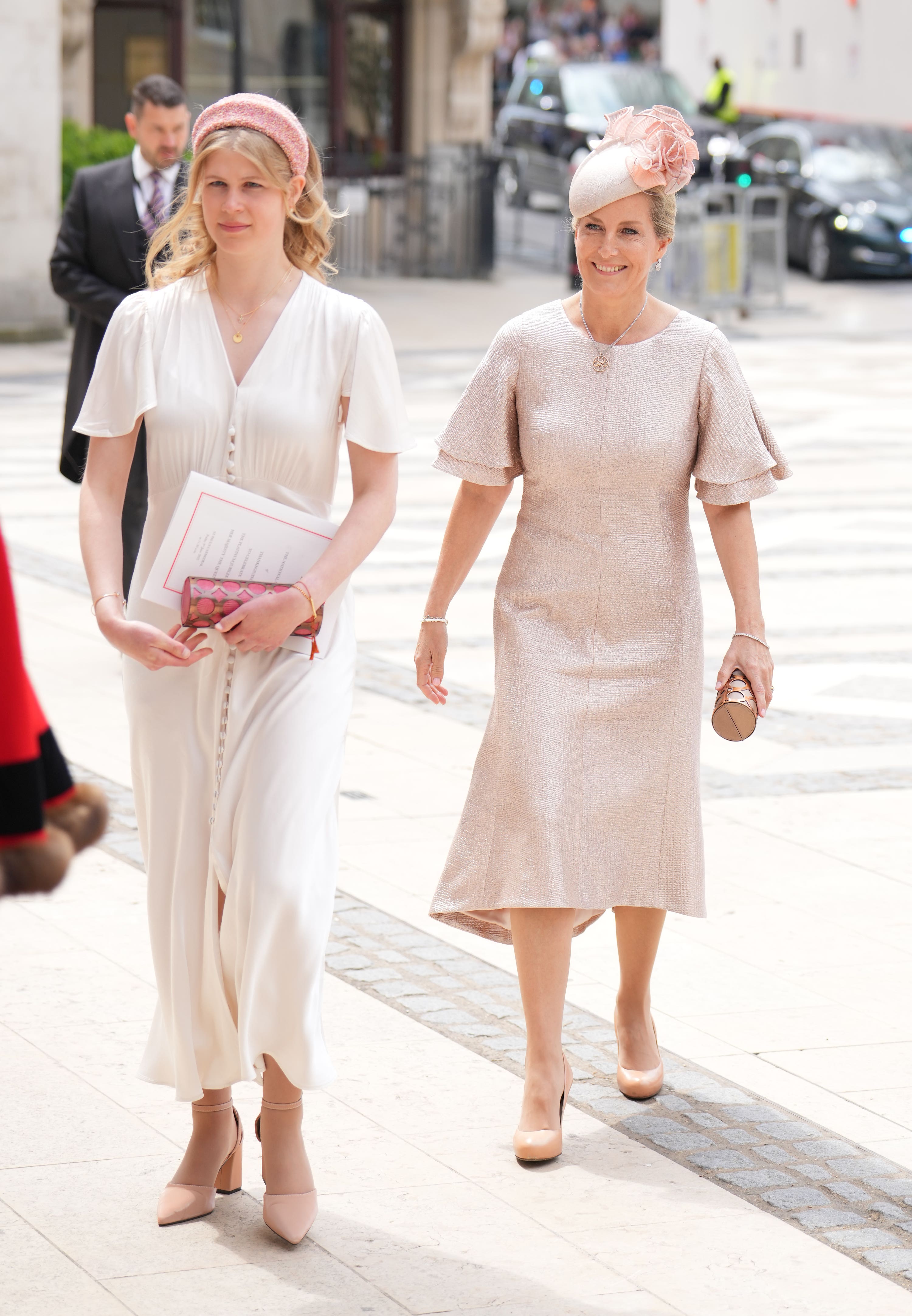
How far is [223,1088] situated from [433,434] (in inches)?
454

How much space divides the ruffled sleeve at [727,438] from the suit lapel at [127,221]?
398 centimetres

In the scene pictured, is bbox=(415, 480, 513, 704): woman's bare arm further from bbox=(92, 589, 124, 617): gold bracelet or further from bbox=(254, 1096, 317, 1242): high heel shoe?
bbox=(254, 1096, 317, 1242): high heel shoe

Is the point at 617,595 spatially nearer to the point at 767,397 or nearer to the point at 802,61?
the point at 767,397

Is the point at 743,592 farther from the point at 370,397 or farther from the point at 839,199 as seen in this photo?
the point at 839,199

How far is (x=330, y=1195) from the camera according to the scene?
13.0 feet

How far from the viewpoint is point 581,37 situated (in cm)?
5916

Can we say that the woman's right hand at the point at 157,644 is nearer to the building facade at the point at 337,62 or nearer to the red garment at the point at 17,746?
the red garment at the point at 17,746

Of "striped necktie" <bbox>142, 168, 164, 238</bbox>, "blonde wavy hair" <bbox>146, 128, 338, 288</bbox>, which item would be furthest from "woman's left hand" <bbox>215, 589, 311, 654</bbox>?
"striped necktie" <bbox>142, 168, 164, 238</bbox>

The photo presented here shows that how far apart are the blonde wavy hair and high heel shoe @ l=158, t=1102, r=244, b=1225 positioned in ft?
5.03

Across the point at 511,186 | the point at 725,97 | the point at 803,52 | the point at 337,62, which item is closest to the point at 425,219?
the point at 337,62

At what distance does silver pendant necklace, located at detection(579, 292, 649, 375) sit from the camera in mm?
4254

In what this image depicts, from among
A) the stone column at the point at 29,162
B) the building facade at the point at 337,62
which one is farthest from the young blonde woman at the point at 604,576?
the building facade at the point at 337,62

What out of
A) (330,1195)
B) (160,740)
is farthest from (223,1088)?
(160,740)

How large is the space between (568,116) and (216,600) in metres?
29.9
